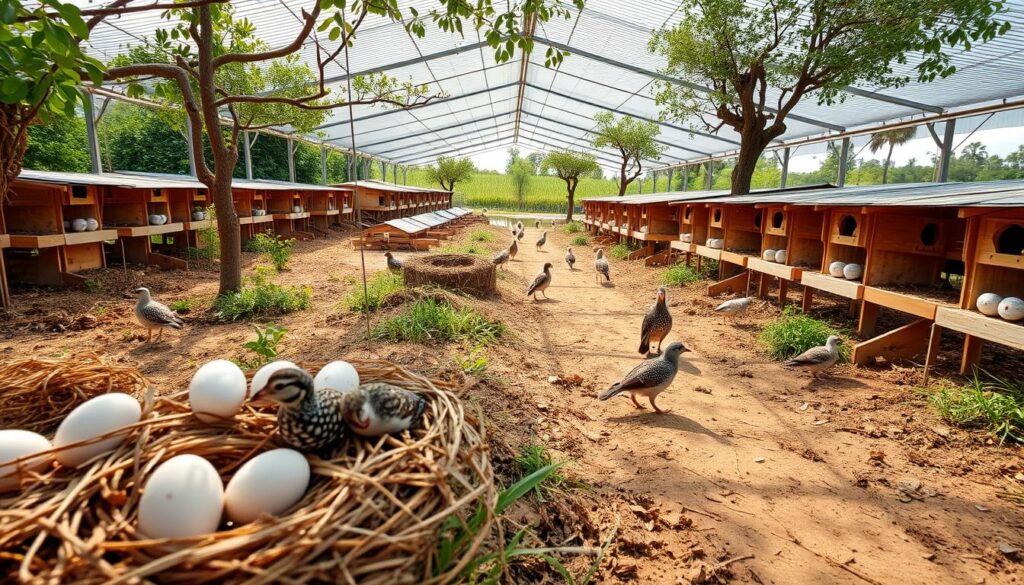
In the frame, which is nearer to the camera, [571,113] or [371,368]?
[371,368]

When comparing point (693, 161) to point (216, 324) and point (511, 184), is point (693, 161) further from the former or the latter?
point (511, 184)

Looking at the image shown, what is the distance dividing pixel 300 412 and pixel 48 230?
9566 mm

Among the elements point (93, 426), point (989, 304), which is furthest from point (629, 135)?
point (93, 426)

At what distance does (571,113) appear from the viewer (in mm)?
25984

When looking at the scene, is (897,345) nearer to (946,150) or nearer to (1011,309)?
(1011,309)

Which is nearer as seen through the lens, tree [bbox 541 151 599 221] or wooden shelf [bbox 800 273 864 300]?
wooden shelf [bbox 800 273 864 300]

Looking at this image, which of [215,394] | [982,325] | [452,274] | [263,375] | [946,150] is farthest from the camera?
[946,150]

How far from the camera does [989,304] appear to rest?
4.52 metres

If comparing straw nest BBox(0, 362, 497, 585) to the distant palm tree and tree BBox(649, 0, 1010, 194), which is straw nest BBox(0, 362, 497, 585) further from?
the distant palm tree

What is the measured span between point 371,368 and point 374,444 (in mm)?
773

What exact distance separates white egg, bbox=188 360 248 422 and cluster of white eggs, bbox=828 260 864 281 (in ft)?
23.7

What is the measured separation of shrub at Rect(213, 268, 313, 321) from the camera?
23.0 ft

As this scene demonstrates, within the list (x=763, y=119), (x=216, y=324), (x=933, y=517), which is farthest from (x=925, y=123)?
(x=216, y=324)

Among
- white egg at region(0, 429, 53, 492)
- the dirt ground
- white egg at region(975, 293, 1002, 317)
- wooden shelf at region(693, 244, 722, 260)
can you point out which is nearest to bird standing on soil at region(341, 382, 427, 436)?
white egg at region(0, 429, 53, 492)
